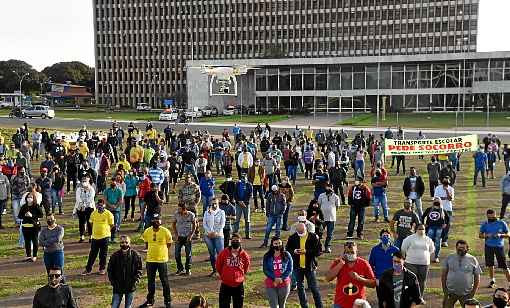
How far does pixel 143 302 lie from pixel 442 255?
20.7 feet

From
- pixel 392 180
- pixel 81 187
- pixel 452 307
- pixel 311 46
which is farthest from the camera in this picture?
pixel 311 46

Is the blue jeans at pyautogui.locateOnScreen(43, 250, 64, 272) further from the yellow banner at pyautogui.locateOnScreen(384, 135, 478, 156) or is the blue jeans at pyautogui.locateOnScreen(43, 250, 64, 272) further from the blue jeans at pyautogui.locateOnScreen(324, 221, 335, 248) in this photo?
the yellow banner at pyautogui.locateOnScreen(384, 135, 478, 156)

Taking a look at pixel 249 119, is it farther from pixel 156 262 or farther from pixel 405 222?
pixel 156 262

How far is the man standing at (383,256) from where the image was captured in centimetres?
873

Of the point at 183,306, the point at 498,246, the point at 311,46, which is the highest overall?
the point at 311,46

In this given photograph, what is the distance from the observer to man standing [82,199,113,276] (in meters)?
11.1

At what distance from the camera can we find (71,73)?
151 m

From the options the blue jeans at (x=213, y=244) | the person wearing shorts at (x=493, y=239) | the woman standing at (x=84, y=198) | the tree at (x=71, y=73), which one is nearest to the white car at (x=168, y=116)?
the woman standing at (x=84, y=198)

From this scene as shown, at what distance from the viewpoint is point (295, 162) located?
21688 mm

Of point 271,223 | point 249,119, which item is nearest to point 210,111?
point 249,119

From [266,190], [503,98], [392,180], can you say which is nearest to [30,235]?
[266,190]

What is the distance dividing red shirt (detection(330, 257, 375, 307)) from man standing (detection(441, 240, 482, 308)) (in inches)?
58.3

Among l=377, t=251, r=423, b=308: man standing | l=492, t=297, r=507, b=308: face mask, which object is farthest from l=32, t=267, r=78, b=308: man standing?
l=492, t=297, r=507, b=308: face mask

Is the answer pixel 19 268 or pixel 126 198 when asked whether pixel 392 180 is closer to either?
pixel 126 198
